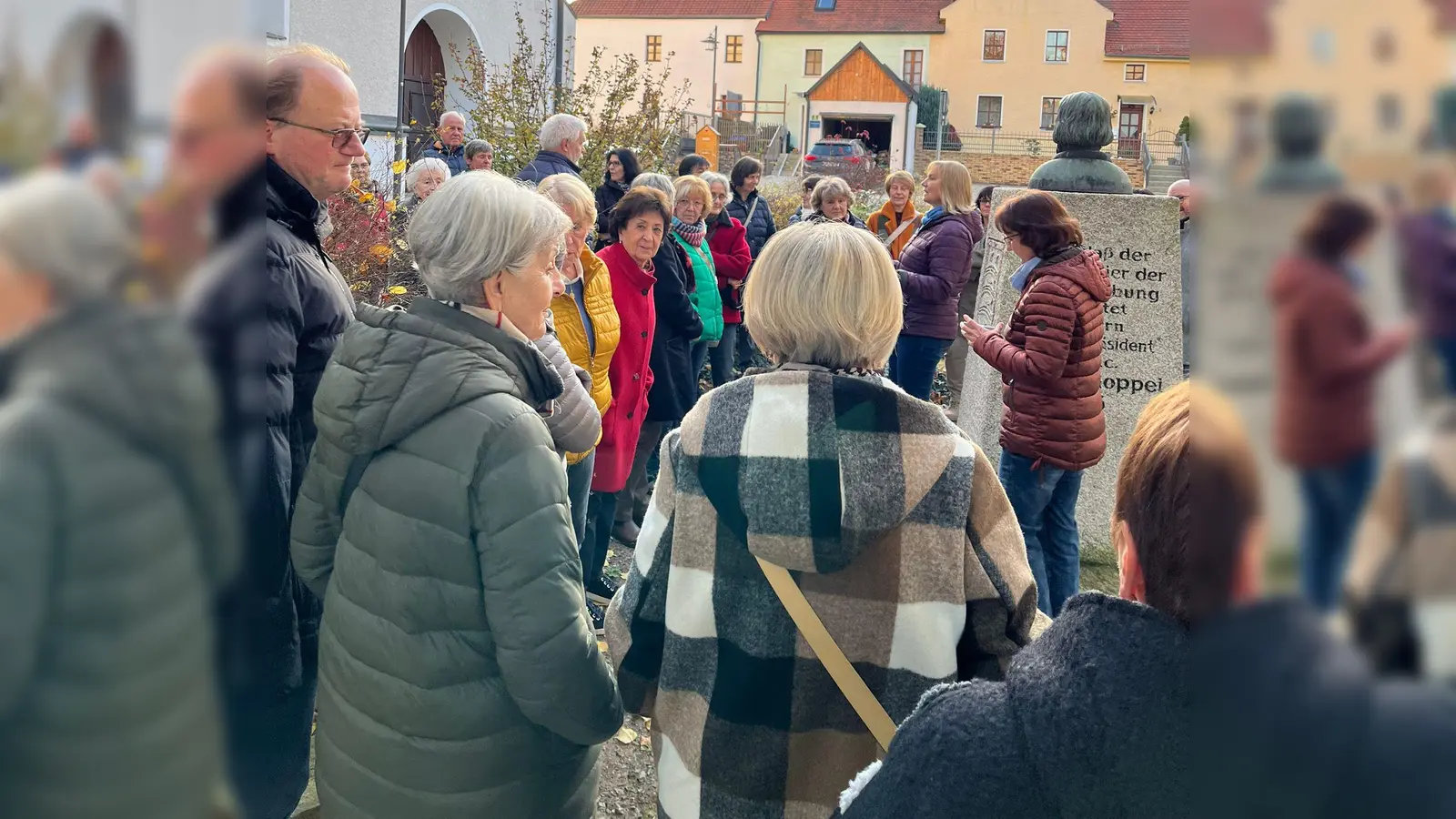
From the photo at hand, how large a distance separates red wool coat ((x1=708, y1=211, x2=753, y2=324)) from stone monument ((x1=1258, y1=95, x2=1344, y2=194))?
24.2 ft

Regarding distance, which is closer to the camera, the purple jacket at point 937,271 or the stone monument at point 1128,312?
the stone monument at point 1128,312

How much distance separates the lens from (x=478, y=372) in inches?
78.8

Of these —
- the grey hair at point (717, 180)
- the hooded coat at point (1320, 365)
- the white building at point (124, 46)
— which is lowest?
the hooded coat at point (1320, 365)

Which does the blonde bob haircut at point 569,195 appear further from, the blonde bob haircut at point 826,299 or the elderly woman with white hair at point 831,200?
the elderly woman with white hair at point 831,200

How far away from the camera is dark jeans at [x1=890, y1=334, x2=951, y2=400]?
6.64 metres

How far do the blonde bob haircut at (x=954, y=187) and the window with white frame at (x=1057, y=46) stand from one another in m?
31.6

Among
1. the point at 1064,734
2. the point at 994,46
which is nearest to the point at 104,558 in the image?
the point at 1064,734

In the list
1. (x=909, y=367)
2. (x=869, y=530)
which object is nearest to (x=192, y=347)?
(x=869, y=530)

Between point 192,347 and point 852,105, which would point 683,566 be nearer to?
point 192,347

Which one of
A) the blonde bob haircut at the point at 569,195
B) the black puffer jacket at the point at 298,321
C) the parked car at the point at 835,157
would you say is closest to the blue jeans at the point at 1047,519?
the blonde bob haircut at the point at 569,195

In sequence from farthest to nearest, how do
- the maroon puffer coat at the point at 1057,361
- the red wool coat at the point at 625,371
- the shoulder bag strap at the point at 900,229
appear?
the shoulder bag strap at the point at 900,229
the red wool coat at the point at 625,371
the maroon puffer coat at the point at 1057,361

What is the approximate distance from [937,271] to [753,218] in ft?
8.72

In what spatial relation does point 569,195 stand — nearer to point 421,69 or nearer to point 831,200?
point 831,200

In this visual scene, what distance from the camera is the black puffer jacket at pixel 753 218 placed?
8.48 meters
